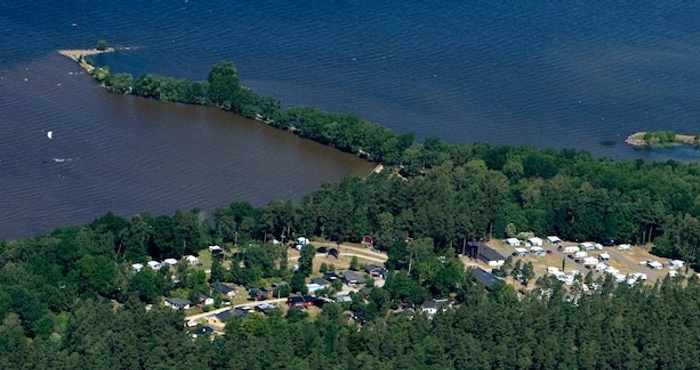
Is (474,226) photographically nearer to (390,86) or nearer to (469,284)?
(469,284)

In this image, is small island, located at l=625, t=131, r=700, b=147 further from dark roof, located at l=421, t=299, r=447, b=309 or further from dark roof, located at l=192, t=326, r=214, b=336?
dark roof, located at l=192, t=326, r=214, b=336

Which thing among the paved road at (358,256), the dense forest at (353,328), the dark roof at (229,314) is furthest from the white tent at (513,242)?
the dark roof at (229,314)

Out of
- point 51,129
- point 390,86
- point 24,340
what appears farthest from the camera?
point 390,86

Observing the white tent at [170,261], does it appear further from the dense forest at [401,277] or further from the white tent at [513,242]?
the white tent at [513,242]

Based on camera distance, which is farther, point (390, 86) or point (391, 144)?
point (390, 86)

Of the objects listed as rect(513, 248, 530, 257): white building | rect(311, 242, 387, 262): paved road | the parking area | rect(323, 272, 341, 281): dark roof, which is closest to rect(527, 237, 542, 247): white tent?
the parking area

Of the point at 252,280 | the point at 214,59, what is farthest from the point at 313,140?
the point at 252,280

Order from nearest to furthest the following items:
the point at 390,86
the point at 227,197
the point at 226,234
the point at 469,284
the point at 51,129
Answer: the point at 469,284
the point at 226,234
the point at 227,197
the point at 51,129
the point at 390,86
